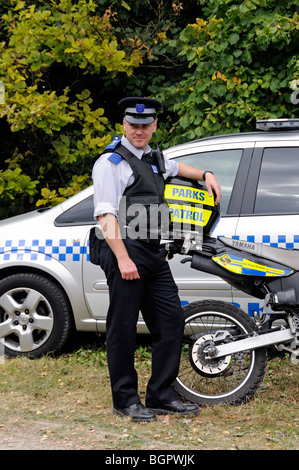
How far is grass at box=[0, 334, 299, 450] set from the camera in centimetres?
416

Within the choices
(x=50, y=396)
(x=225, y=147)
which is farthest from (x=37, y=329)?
(x=225, y=147)

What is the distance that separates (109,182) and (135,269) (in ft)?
1.71

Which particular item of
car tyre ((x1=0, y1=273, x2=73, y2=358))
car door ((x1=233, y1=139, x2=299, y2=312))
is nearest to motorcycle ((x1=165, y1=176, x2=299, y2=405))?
car door ((x1=233, y1=139, x2=299, y2=312))

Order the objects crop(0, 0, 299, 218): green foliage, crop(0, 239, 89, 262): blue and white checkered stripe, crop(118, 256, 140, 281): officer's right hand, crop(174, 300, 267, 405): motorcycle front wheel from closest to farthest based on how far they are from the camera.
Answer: crop(118, 256, 140, 281): officer's right hand < crop(174, 300, 267, 405): motorcycle front wheel < crop(0, 239, 89, 262): blue and white checkered stripe < crop(0, 0, 299, 218): green foliage

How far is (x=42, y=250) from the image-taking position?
19.5 feet

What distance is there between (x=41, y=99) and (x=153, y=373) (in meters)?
3.64

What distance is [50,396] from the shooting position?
522 cm

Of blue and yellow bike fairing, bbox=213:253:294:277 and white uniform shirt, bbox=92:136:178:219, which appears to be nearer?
white uniform shirt, bbox=92:136:178:219

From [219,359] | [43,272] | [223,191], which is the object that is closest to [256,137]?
[223,191]

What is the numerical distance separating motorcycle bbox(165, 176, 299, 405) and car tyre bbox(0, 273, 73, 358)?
→ 4.72 feet

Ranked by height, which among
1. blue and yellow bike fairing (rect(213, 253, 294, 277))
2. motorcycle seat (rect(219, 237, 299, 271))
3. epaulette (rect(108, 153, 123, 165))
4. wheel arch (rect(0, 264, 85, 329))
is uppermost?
epaulette (rect(108, 153, 123, 165))

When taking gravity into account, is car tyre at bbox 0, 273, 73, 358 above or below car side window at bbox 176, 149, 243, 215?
below

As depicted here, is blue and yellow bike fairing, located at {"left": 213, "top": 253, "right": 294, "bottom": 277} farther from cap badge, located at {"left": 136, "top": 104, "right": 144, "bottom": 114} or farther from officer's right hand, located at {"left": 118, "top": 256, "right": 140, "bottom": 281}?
cap badge, located at {"left": 136, "top": 104, "right": 144, "bottom": 114}
